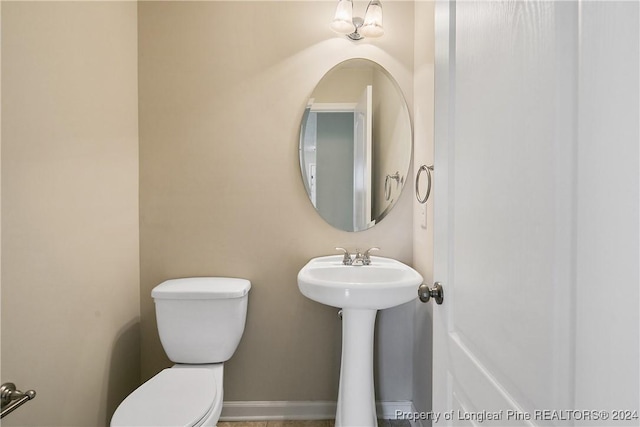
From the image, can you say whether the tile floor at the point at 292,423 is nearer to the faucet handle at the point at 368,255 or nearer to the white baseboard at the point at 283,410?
the white baseboard at the point at 283,410

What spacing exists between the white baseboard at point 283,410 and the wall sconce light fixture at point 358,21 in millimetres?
1863

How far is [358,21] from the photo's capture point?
2008 millimetres

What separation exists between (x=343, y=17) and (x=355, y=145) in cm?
60

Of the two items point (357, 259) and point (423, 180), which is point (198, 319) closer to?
point (357, 259)

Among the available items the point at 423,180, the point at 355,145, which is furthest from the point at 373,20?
the point at 423,180

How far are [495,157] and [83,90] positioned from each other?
60.7 inches

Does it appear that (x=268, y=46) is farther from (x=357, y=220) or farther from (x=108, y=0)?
(x=357, y=220)

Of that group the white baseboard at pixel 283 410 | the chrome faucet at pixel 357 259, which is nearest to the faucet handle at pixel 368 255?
the chrome faucet at pixel 357 259

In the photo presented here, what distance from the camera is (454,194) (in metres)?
0.94

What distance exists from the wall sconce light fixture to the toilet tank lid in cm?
132

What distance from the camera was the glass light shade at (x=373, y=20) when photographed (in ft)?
6.39

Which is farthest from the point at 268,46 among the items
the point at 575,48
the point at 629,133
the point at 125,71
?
the point at 629,133

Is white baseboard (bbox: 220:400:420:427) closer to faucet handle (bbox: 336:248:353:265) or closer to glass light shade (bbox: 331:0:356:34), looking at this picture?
faucet handle (bbox: 336:248:353:265)

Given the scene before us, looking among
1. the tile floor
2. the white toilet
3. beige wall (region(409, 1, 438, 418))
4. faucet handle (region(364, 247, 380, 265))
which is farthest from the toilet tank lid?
beige wall (region(409, 1, 438, 418))
